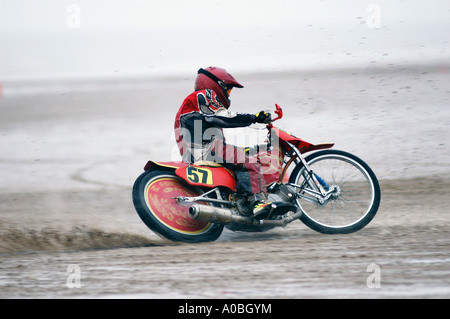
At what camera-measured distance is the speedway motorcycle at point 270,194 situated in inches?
217

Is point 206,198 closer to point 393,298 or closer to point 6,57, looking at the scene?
point 393,298

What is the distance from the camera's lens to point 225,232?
614 centimetres

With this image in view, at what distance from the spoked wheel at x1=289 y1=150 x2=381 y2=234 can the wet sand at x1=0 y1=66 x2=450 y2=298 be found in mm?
180

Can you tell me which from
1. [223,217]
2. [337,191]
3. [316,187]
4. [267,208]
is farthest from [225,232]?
[337,191]

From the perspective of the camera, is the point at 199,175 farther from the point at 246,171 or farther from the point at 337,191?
the point at 337,191

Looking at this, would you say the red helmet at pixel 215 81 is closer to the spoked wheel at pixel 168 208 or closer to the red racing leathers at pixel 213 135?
the red racing leathers at pixel 213 135

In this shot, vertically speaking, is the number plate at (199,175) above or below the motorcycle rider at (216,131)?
below

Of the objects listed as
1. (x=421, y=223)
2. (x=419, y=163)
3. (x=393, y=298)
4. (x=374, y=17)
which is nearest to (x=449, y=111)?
(x=419, y=163)

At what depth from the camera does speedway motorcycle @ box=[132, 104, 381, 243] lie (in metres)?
5.52

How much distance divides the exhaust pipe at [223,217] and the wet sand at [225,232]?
194 mm

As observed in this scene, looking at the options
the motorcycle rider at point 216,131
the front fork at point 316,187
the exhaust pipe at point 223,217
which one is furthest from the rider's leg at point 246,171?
the front fork at point 316,187

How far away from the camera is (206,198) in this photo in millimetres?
5547

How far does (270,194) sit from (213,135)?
0.78 metres

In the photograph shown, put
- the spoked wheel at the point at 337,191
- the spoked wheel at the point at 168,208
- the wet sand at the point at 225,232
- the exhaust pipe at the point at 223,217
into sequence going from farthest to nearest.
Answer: the spoked wheel at the point at 337,191 < the spoked wheel at the point at 168,208 < the exhaust pipe at the point at 223,217 < the wet sand at the point at 225,232
